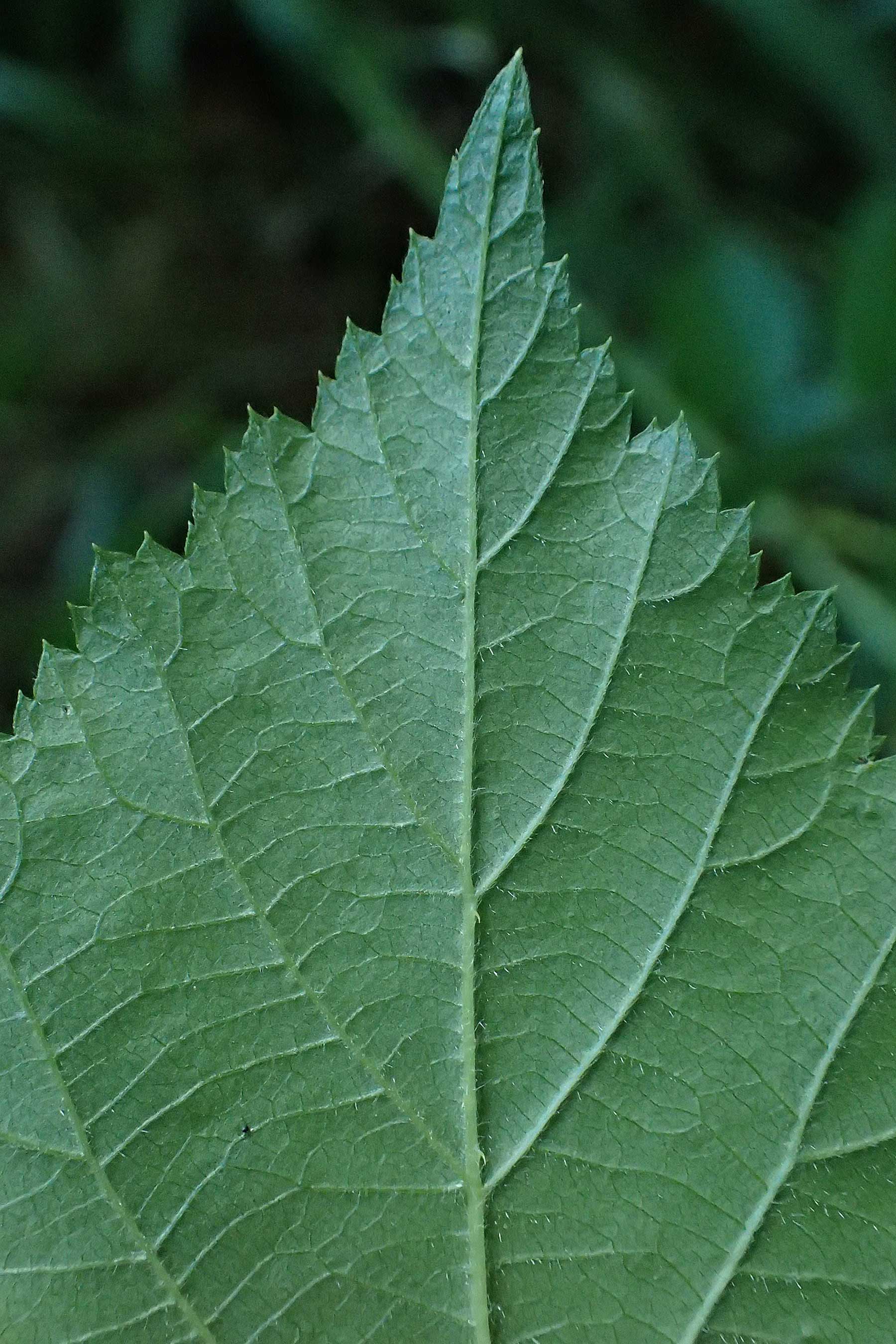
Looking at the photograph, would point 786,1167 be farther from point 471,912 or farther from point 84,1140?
point 84,1140

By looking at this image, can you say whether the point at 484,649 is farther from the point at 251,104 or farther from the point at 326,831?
the point at 251,104

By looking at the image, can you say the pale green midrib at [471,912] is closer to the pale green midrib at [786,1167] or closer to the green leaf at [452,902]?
the green leaf at [452,902]

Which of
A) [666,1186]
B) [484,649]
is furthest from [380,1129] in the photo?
[484,649]

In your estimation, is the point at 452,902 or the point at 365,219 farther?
the point at 365,219

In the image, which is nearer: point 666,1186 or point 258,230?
point 666,1186

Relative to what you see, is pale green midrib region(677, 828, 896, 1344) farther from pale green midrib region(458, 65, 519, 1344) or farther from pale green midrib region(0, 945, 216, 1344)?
pale green midrib region(0, 945, 216, 1344)

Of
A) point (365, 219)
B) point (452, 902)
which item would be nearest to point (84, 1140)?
point (452, 902)

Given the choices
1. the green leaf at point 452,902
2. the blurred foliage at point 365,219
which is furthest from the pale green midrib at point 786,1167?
the blurred foliage at point 365,219
